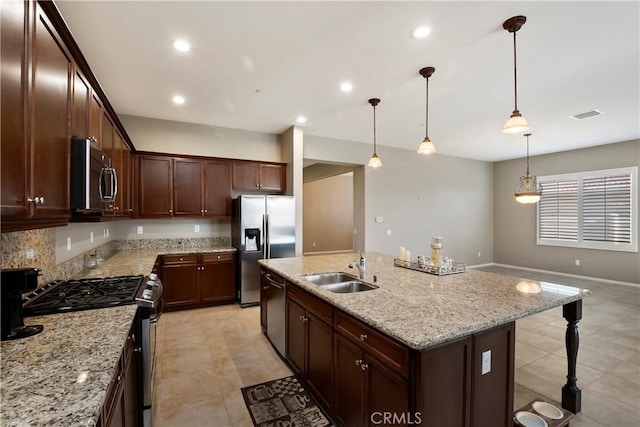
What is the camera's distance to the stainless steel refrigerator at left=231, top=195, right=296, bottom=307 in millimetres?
4523

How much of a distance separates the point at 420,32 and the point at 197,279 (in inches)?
163

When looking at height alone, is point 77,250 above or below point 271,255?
above

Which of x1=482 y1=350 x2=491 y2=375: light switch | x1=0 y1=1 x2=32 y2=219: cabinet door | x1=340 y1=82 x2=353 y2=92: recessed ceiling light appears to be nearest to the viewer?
x1=0 y1=1 x2=32 y2=219: cabinet door

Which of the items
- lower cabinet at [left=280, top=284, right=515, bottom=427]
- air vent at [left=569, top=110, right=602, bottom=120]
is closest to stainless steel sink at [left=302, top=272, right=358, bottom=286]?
lower cabinet at [left=280, top=284, right=515, bottom=427]

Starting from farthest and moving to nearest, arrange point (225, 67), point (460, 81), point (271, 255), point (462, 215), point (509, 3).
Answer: point (462, 215), point (271, 255), point (460, 81), point (225, 67), point (509, 3)

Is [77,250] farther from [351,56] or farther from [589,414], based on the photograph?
[589,414]

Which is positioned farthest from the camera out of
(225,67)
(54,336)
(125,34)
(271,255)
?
(271,255)

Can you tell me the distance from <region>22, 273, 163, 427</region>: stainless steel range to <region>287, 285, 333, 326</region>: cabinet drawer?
1044mm

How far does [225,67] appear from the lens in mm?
2973

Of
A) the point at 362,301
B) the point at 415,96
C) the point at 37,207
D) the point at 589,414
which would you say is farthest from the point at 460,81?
the point at 37,207

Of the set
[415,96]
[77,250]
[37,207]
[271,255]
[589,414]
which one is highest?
[415,96]


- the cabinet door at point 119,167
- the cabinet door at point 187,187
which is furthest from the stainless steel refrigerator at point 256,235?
the cabinet door at point 119,167

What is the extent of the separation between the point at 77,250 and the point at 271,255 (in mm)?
2407

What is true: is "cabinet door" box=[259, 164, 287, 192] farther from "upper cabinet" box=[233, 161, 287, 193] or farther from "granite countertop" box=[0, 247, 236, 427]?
"granite countertop" box=[0, 247, 236, 427]
